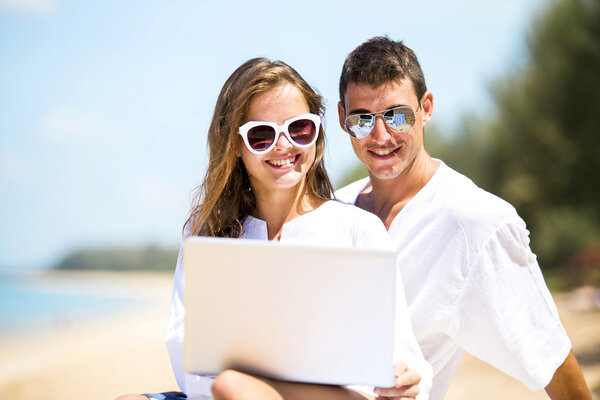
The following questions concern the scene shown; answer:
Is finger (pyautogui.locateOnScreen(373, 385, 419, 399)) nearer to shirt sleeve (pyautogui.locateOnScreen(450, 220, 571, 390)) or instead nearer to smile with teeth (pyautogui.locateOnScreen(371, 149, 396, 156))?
shirt sleeve (pyautogui.locateOnScreen(450, 220, 571, 390))

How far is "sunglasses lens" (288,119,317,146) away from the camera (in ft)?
9.11

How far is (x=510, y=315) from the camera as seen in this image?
9.57ft

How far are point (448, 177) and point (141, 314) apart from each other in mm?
25079

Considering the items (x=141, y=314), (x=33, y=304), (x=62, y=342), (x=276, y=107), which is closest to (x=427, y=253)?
(x=276, y=107)

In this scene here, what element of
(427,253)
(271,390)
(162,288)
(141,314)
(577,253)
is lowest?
(162,288)

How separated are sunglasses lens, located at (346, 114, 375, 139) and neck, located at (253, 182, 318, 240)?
1.61 ft

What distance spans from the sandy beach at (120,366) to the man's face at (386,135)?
214 inches

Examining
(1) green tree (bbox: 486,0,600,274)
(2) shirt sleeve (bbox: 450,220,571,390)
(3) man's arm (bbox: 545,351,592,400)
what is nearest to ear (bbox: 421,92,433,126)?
(2) shirt sleeve (bbox: 450,220,571,390)

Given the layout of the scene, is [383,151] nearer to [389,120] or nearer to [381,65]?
[389,120]

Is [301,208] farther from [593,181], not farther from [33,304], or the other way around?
[33,304]

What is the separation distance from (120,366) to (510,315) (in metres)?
10.2

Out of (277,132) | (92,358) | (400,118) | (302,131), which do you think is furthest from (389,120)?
(92,358)

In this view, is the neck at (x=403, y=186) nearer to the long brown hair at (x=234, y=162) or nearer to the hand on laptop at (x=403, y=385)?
the long brown hair at (x=234, y=162)

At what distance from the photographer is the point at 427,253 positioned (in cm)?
302
